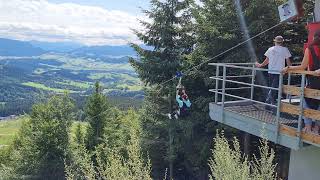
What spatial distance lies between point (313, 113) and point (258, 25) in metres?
10.2

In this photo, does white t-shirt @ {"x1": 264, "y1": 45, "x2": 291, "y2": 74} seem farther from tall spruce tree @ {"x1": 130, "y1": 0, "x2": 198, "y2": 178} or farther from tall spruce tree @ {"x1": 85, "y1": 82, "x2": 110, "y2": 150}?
tall spruce tree @ {"x1": 85, "y1": 82, "x2": 110, "y2": 150}

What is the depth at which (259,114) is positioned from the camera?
36.2 feet

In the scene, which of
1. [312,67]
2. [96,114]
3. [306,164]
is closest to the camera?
[312,67]

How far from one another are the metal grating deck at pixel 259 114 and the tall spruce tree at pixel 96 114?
24.4m

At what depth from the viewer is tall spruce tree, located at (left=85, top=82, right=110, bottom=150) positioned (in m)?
35.5

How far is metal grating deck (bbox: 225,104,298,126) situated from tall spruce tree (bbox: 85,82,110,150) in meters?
24.4

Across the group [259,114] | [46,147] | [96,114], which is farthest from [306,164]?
[96,114]

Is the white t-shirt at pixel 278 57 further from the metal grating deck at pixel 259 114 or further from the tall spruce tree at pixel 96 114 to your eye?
the tall spruce tree at pixel 96 114

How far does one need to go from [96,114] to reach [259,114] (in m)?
26.2

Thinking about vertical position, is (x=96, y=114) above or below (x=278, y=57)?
below

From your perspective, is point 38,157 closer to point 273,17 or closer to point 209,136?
point 209,136

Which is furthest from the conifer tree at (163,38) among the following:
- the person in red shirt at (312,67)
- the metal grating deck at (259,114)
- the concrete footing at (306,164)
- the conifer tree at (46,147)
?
the person in red shirt at (312,67)

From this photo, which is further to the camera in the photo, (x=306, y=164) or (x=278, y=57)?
(x=278, y=57)

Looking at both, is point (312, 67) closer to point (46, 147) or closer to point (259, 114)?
point (259, 114)
